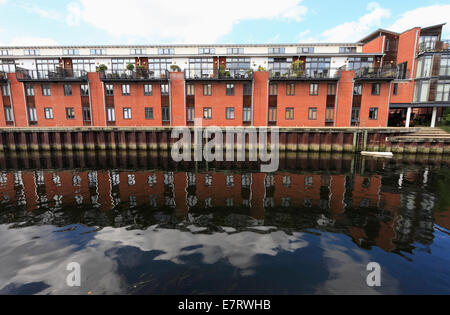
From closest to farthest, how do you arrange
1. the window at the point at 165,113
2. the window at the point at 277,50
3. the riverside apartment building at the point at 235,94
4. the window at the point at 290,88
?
the riverside apartment building at the point at 235,94, the window at the point at 290,88, the window at the point at 165,113, the window at the point at 277,50

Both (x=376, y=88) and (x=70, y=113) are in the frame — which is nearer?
(x=376, y=88)

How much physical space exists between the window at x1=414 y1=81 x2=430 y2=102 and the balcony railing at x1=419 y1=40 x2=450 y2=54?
5.00 m

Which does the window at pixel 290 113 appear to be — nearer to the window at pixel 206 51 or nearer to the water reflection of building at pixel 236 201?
the water reflection of building at pixel 236 201

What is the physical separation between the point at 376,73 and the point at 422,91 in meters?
9.98

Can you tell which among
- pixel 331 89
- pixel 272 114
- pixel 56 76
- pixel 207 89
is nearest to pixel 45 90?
pixel 56 76

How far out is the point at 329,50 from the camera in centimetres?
4316

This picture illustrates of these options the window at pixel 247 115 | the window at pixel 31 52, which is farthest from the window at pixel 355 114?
the window at pixel 31 52

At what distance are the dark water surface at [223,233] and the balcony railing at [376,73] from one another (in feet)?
66.0

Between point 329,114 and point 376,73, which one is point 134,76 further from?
point 376,73

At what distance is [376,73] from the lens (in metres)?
33.7

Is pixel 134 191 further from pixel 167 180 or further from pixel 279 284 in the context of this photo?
pixel 279 284

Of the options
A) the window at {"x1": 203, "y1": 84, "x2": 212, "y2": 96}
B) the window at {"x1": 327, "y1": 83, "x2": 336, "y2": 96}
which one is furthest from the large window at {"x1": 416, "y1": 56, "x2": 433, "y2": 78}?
the window at {"x1": 203, "y1": 84, "x2": 212, "y2": 96}

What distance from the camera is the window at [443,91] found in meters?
35.9
